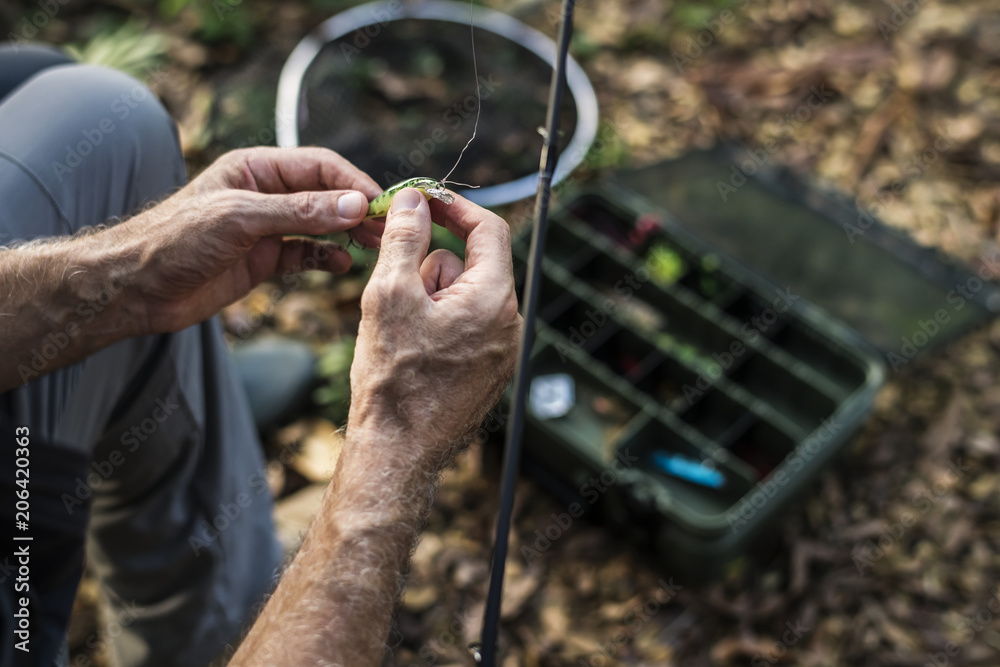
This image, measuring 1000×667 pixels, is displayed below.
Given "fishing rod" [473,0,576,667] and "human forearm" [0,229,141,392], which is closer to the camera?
"fishing rod" [473,0,576,667]

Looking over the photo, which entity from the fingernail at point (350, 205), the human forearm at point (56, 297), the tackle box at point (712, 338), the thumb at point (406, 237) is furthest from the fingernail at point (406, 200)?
the tackle box at point (712, 338)

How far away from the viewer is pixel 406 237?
3.56 feet

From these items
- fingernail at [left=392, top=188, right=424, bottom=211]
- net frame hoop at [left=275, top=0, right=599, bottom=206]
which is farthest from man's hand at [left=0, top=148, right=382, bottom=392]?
net frame hoop at [left=275, top=0, right=599, bottom=206]

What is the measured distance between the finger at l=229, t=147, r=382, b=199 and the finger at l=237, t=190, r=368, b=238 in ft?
0.30

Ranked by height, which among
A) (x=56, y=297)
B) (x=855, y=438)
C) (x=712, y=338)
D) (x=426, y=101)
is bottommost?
Result: (x=855, y=438)

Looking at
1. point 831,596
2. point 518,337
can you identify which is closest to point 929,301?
point 831,596

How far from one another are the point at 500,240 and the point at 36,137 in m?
0.86

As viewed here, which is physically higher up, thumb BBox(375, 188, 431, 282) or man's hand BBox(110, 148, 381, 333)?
thumb BBox(375, 188, 431, 282)

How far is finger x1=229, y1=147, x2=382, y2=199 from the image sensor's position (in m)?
1.35

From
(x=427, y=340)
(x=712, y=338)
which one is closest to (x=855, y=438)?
(x=712, y=338)

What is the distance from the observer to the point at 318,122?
263cm

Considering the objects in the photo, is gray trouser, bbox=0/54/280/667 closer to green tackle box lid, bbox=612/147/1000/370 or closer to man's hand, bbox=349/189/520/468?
man's hand, bbox=349/189/520/468

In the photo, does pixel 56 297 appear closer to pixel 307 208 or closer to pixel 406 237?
pixel 307 208

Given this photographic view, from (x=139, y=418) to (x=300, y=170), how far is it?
1.89ft
